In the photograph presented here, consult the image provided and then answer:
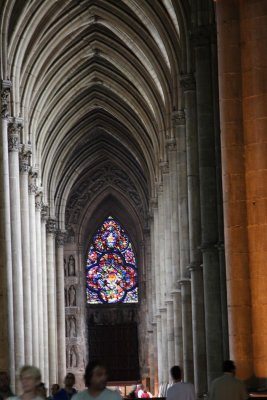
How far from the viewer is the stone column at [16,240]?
40.5m

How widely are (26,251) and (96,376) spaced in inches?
1394

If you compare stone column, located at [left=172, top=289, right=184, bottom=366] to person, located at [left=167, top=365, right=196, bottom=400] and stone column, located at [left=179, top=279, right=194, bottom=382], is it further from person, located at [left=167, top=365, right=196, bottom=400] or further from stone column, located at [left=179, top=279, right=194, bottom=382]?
person, located at [left=167, top=365, right=196, bottom=400]

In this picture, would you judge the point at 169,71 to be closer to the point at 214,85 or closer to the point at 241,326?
the point at 214,85

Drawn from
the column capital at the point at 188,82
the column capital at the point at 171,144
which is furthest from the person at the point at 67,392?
the column capital at the point at 171,144

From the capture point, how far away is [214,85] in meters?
30.5

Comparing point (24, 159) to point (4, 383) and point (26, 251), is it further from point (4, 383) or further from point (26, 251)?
point (4, 383)

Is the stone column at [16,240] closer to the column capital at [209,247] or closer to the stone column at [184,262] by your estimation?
the stone column at [184,262]

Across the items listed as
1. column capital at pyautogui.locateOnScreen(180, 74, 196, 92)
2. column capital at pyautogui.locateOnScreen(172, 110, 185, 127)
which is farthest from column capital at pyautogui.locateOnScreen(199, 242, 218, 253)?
column capital at pyautogui.locateOnScreen(172, 110, 185, 127)

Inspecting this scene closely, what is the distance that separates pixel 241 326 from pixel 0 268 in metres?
15.3

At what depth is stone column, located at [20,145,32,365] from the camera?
45.2m

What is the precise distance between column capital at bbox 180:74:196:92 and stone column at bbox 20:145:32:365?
12919 mm

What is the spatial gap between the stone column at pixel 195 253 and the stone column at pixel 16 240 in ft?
29.9

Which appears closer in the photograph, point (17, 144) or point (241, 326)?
point (241, 326)

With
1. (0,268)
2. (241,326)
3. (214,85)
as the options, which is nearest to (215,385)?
(241,326)
